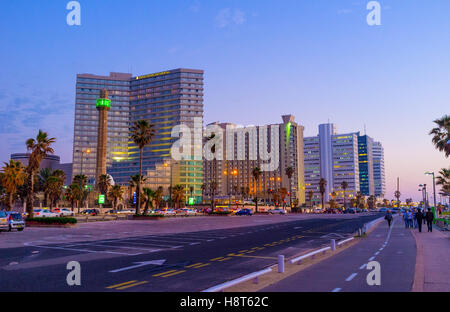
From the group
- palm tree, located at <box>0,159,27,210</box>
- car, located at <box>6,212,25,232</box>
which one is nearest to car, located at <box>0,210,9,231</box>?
car, located at <box>6,212,25,232</box>

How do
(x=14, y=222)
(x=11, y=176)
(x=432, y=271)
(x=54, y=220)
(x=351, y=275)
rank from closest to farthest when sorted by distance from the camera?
(x=351, y=275) < (x=432, y=271) < (x=14, y=222) < (x=54, y=220) < (x=11, y=176)

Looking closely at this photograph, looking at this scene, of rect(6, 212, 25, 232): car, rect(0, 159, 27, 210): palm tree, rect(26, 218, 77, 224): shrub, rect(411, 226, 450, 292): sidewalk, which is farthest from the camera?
rect(0, 159, 27, 210): palm tree

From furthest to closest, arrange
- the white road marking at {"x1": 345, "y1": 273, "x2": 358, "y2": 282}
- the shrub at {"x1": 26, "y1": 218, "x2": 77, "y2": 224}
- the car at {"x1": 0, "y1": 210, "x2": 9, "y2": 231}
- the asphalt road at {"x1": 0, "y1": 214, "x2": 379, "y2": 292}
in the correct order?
the shrub at {"x1": 26, "y1": 218, "x2": 77, "y2": 224}, the car at {"x1": 0, "y1": 210, "x2": 9, "y2": 231}, the white road marking at {"x1": 345, "y1": 273, "x2": 358, "y2": 282}, the asphalt road at {"x1": 0, "y1": 214, "x2": 379, "y2": 292}

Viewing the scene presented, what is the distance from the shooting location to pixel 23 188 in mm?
97500

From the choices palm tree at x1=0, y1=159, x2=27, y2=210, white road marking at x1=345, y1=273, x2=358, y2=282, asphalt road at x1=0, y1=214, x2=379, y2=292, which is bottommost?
asphalt road at x1=0, y1=214, x2=379, y2=292

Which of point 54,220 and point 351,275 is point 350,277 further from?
point 54,220

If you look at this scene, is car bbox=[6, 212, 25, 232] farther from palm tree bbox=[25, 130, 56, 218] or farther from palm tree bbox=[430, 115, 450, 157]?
palm tree bbox=[430, 115, 450, 157]

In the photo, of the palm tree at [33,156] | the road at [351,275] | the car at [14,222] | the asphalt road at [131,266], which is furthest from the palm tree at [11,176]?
the road at [351,275]

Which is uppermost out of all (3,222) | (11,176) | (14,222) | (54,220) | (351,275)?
(11,176)

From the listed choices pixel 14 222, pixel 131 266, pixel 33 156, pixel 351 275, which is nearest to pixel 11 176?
pixel 33 156

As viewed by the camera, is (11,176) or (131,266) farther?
(11,176)

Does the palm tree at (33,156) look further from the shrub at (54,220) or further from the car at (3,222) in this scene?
the car at (3,222)

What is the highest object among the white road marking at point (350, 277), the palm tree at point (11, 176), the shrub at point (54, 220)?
the palm tree at point (11, 176)
